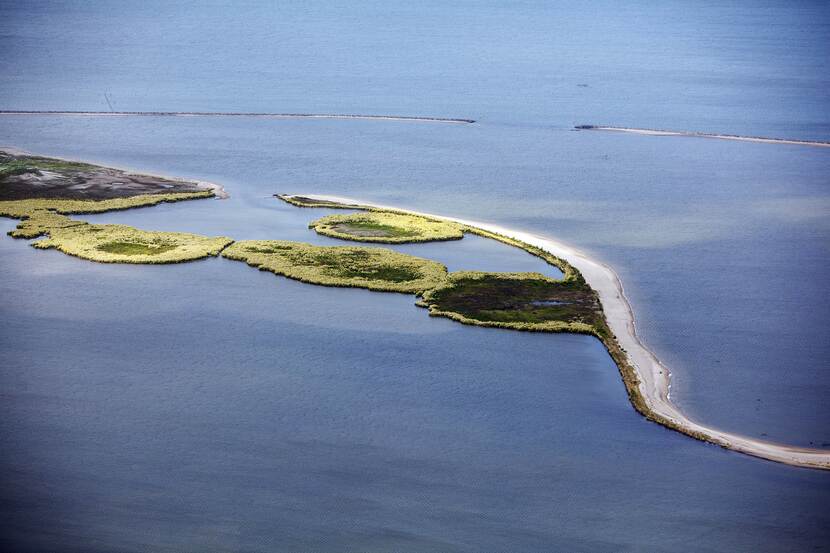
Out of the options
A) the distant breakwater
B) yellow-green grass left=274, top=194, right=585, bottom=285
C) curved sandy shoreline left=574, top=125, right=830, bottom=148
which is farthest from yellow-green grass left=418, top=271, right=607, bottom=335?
the distant breakwater

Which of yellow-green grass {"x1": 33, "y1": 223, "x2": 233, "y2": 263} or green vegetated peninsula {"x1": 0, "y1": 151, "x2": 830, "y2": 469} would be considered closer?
green vegetated peninsula {"x1": 0, "y1": 151, "x2": 830, "y2": 469}

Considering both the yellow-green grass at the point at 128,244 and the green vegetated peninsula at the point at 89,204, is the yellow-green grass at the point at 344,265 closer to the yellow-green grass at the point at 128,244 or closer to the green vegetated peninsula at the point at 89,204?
the yellow-green grass at the point at 128,244

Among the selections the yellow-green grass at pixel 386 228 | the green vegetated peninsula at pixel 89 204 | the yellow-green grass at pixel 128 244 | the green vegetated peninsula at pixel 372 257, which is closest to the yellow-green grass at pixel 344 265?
the green vegetated peninsula at pixel 372 257

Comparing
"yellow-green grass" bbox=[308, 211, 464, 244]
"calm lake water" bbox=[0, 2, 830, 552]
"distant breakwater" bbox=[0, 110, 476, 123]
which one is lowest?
"calm lake water" bbox=[0, 2, 830, 552]

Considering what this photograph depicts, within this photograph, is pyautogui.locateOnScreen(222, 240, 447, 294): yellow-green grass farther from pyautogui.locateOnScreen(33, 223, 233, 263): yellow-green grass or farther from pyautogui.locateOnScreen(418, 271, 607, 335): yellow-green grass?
pyautogui.locateOnScreen(33, 223, 233, 263): yellow-green grass

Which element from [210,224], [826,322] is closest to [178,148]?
[210,224]

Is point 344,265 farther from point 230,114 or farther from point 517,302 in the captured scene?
point 230,114

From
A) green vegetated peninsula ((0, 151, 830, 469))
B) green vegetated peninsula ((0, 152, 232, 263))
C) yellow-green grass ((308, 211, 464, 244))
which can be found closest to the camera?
green vegetated peninsula ((0, 151, 830, 469))
